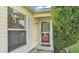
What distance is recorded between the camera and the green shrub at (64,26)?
2031 millimetres

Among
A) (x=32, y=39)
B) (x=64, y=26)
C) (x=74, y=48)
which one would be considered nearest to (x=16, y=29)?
(x=32, y=39)

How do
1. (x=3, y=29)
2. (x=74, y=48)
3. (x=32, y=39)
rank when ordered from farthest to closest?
(x=32, y=39) < (x=74, y=48) < (x=3, y=29)

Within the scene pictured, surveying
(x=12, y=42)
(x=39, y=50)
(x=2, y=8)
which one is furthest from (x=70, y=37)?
(x=2, y=8)

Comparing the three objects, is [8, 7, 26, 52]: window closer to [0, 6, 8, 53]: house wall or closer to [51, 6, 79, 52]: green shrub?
[0, 6, 8, 53]: house wall

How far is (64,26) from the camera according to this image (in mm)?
2082

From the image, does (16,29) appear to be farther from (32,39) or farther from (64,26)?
(64,26)

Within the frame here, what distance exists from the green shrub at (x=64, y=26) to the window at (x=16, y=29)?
20.8 inches

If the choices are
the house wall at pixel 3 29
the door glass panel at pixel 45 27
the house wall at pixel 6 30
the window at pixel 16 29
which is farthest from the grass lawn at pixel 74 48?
the house wall at pixel 3 29

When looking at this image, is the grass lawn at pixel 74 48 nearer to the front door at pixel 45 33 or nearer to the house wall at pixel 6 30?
the front door at pixel 45 33

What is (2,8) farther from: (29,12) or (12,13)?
(29,12)

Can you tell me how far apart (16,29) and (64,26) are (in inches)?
31.2

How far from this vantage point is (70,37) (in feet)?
6.90

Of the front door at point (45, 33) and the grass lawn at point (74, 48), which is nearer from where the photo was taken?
the grass lawn at point (74, 48)

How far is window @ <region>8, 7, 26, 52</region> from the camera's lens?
204 cm
